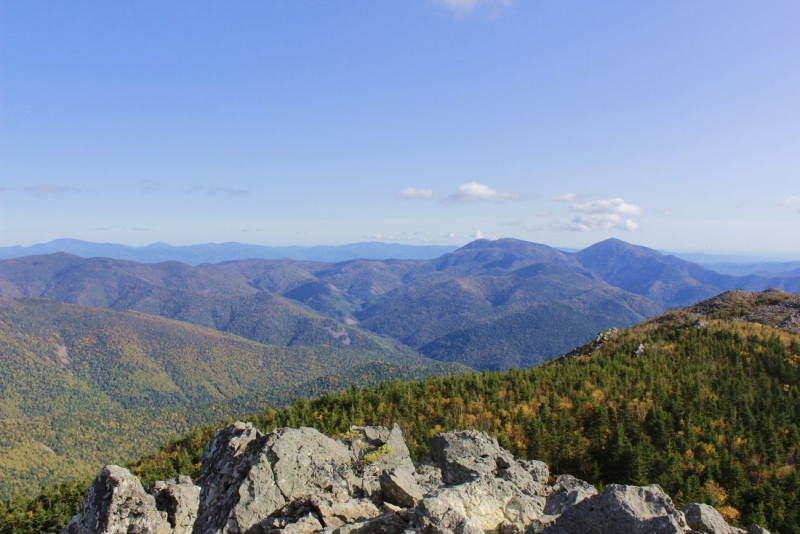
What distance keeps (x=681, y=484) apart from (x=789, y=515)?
31.1 ft

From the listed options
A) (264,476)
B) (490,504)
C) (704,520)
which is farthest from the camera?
(264,476)

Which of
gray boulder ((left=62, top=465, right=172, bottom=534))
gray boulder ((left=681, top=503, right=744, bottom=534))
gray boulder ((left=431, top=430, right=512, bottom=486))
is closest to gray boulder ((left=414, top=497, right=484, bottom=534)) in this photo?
gray boulder ((left=681, top=503, right=744, bottom=534))

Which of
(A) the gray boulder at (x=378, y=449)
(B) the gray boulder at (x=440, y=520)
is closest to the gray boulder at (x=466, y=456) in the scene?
(A) the gray boulder at (x=378, y=449)

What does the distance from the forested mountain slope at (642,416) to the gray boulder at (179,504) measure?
1191 inches

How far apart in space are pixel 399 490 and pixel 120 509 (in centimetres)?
1590

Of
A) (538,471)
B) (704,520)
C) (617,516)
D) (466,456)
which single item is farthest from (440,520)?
(538,471)

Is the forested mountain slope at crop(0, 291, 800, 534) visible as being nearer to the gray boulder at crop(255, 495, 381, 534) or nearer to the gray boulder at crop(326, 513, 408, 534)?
the gray boulder at crop(255, 495, 381, 534)

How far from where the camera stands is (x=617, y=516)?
1372 centimetres

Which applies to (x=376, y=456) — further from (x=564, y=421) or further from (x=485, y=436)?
(x=564, y=421)

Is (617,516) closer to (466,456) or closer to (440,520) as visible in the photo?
(440,520)

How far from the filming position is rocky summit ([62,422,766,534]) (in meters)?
14.7

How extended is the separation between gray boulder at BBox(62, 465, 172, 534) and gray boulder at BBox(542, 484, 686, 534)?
21477 mm

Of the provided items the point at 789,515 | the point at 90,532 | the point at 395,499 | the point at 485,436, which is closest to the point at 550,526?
the point at 395,499

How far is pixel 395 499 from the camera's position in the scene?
2033cm
